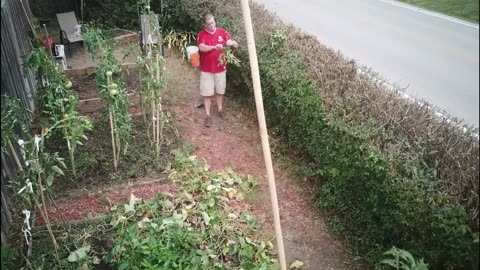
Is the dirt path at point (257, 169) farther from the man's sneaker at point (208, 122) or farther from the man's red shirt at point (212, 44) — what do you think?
the man's red shirt at point (212, 44)

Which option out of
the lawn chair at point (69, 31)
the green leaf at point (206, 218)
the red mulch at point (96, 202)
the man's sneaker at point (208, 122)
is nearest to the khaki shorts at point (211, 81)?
the man's sneaker at point (208, 122)

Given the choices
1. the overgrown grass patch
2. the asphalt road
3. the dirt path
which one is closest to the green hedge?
the dirt path

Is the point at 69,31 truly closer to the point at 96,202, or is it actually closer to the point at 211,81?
the point at 211,81

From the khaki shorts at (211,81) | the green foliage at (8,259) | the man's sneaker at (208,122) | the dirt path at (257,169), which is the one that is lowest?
the dirt path at (257,169)

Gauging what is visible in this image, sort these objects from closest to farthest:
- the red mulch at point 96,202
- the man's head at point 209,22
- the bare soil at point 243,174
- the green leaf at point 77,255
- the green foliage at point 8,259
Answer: the green foliage at point 8,259, the green leaf at point 77,255, the bare soil at point 243,174, the red mulch at point 96,202, the man's head at point 209,22

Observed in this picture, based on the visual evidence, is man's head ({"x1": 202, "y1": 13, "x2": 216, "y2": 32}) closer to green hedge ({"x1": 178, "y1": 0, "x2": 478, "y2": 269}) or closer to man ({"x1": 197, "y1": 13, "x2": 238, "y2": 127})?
man ({"x1": 197, "y1": 13, "x2": 238, "y2": 127})

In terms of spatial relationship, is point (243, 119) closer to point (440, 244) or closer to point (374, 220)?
point (374, 220)

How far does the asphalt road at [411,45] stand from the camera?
2467 mm

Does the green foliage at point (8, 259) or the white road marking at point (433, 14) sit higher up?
the white road marking at point (433, 14)

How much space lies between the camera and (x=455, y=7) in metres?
2.76

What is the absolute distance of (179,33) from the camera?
8805 mm

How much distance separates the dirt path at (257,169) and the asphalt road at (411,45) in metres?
1.67

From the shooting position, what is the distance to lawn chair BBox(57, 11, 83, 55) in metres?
8.16

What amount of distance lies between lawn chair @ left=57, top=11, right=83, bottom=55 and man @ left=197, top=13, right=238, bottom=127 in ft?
11.9
